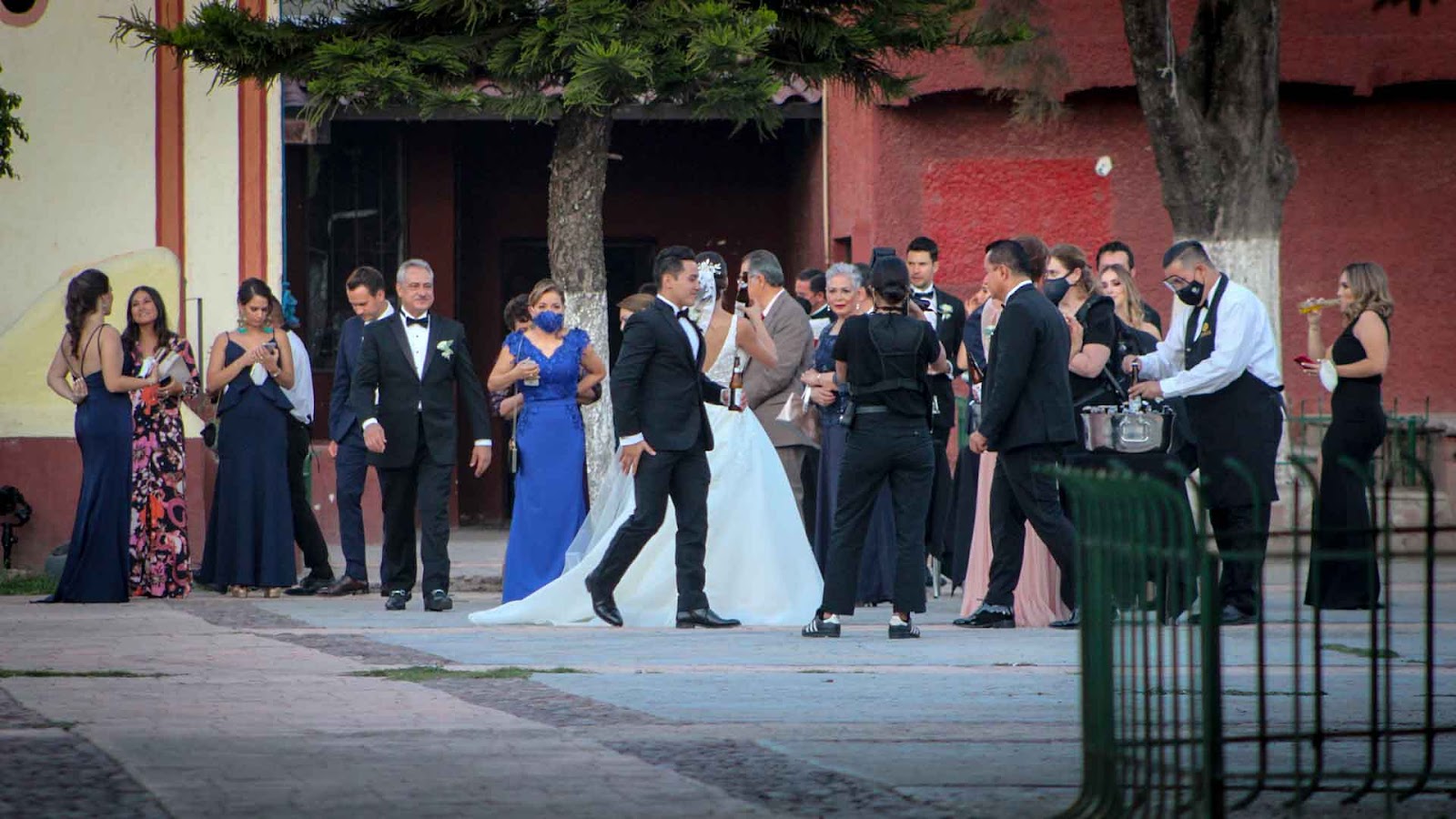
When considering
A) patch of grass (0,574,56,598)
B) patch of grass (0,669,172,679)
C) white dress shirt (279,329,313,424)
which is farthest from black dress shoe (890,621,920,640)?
patch of grass (0,574,56,598)

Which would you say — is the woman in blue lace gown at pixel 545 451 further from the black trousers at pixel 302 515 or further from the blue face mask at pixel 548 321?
the black trousers at pixel 302 515

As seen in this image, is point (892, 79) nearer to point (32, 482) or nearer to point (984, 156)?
point (984, 156)

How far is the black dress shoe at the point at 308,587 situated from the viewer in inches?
544

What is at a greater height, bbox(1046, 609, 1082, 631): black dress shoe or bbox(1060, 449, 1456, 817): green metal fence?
bbox(1060, 449, 1456, 817): green metal fence

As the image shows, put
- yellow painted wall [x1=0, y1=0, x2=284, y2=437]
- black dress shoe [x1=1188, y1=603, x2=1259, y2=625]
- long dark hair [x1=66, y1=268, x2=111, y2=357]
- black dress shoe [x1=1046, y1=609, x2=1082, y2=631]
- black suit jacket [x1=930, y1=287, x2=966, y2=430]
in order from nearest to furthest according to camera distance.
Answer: black dress shoe [x1=1188, y1=603, x2=1259, y2=625] → black dress shoe [x1=1046, y1=609, x2=1082, y2=631] → black suit jacket [x1=930, y1=287, x2=966, y2=430] → long dark hair [x1=66, y1=268, x2=111, y2=357] → yellow painted wall [x1=0, y1=0, x2=284, y2=437]

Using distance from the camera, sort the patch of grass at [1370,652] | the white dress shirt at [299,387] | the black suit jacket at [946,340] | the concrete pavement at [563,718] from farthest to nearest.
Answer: the white dress shirt at [299,387], the black suit jacket at [946,340], the concrete pavement at [563,718], the patch of grass at [1370,652]

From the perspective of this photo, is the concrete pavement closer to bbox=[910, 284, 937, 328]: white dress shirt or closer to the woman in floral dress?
the woman in floral dress

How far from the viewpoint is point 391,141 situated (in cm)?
1984

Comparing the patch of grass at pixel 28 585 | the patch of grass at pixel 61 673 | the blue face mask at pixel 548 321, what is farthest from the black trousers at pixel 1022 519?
the patch of grass at pixel 28 585

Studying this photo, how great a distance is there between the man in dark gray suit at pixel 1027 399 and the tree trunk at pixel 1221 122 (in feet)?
15.3

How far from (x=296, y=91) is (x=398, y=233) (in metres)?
2.33

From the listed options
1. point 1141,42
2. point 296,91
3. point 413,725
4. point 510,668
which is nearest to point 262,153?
point 296,91

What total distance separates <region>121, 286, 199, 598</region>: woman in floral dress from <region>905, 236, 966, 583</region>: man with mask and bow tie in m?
4.62

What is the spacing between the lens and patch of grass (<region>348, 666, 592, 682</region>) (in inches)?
353
